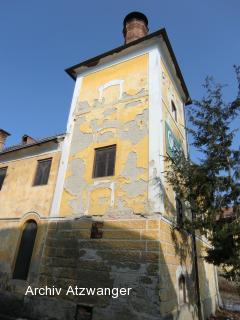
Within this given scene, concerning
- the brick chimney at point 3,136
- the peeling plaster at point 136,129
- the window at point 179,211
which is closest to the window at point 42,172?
the peeling plaster at point 136,129

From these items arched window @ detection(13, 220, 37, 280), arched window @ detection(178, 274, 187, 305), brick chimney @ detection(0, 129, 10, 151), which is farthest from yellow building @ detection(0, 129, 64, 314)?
brick chimney @ detection(0, 129, 10, 151)

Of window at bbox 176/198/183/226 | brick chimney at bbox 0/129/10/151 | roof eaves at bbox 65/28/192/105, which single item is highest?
roof eaves at bbox 65/28/192/105

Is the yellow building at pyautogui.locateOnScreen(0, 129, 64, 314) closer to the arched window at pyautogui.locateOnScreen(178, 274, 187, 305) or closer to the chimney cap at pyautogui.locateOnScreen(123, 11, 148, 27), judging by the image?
the arched window at pyautogui.locateOnScreen(178, 274, 187, 305)

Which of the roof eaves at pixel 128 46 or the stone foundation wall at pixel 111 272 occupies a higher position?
the roof eaves at pixel 128 46

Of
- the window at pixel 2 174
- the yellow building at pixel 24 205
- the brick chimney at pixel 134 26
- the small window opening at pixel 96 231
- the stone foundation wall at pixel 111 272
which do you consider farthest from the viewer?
the brick chimney at pixel 134 26

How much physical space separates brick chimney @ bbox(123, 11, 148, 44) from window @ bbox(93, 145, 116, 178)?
706cm

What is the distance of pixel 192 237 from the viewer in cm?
966

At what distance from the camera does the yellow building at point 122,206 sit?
21.4 feet

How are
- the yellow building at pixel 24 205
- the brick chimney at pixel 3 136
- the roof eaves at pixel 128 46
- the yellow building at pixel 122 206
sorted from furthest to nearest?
the brick chimney at pixel 3 136 < the roof eaves at pixel 128 46 < the yellow building at pixel 24 205 < the yellow building at pixel 122 206

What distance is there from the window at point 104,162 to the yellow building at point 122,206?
0.04m

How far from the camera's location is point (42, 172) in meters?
10.4

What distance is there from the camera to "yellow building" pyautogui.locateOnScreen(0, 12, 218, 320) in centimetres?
653

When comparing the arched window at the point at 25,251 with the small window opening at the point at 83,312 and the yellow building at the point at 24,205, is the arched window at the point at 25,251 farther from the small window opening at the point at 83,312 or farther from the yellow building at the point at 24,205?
the small window opening at the point at 83,312

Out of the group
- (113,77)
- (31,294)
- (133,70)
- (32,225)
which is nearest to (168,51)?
(133,70)
